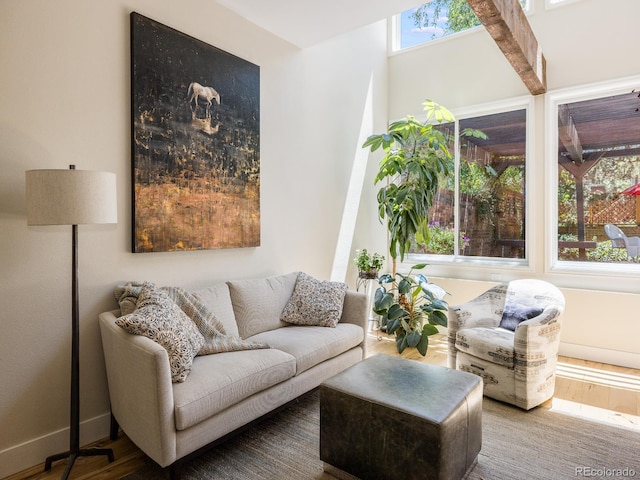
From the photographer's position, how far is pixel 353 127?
4.54 meters

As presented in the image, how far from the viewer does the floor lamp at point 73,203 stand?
5.99 feet

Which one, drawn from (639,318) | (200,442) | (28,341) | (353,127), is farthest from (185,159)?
(639,318)

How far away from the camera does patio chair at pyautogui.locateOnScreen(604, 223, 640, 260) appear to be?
375cm

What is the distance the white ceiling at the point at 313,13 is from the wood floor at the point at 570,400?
310 centimetres

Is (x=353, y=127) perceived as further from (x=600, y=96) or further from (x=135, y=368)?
(x=135, y=368)

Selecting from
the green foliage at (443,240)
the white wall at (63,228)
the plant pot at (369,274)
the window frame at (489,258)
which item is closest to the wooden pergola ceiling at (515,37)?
the window frame at (489,258)

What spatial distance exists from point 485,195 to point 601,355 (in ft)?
6.49

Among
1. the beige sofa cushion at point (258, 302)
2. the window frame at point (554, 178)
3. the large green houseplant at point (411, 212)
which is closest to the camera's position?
the beige sofa cushion at point (258, 302)

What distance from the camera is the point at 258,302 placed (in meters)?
3.02

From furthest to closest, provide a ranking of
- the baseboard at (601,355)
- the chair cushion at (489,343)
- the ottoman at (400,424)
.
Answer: the baseboard at (601,355), the chair cushion at (489,343), the ottoman at (400,424)

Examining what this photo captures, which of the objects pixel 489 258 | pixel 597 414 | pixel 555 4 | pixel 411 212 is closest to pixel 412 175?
pixel 411 212

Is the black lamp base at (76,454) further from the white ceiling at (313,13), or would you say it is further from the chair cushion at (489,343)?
the white ceiling at (313,13)

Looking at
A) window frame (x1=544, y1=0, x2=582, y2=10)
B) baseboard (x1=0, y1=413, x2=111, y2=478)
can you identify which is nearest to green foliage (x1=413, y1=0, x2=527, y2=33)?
window frame (x1=544, y1=0, x2=582, y2=10)

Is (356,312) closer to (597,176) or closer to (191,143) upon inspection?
(191,143)
